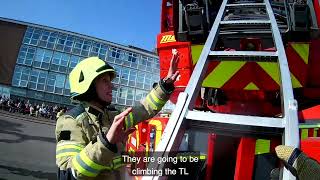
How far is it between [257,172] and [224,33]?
118cm

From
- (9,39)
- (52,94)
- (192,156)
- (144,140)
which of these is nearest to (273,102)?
(192,156)

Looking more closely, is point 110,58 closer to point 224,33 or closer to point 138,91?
point 138,91

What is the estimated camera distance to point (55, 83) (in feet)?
119

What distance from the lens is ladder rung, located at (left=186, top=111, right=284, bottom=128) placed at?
61.4 inches

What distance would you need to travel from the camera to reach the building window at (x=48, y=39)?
36781 mm

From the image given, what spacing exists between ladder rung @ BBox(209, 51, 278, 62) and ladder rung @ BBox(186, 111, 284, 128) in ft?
1.69

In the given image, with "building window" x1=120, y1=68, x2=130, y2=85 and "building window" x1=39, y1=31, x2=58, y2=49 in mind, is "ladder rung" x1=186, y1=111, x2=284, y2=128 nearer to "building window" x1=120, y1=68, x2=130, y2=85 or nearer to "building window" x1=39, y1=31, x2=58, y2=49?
"building window" x1=120, y1=68, x2=130, y2=85

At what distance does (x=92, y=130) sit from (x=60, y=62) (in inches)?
1409

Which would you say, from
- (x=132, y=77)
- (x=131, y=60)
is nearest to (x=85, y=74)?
(x=132, y=77)

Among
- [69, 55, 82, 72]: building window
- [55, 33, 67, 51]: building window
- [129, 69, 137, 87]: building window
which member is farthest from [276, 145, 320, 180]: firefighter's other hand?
[55, 33, 67, 51]: building window

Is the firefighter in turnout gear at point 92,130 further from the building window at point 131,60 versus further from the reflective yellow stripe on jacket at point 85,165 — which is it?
the building window at point 131,60

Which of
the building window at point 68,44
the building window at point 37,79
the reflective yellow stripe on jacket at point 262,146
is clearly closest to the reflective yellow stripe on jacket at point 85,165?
the reflective yellow stripe on jacket at point 262,146

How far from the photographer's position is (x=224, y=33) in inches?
102

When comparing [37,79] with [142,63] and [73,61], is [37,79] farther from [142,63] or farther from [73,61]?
[142,63]
